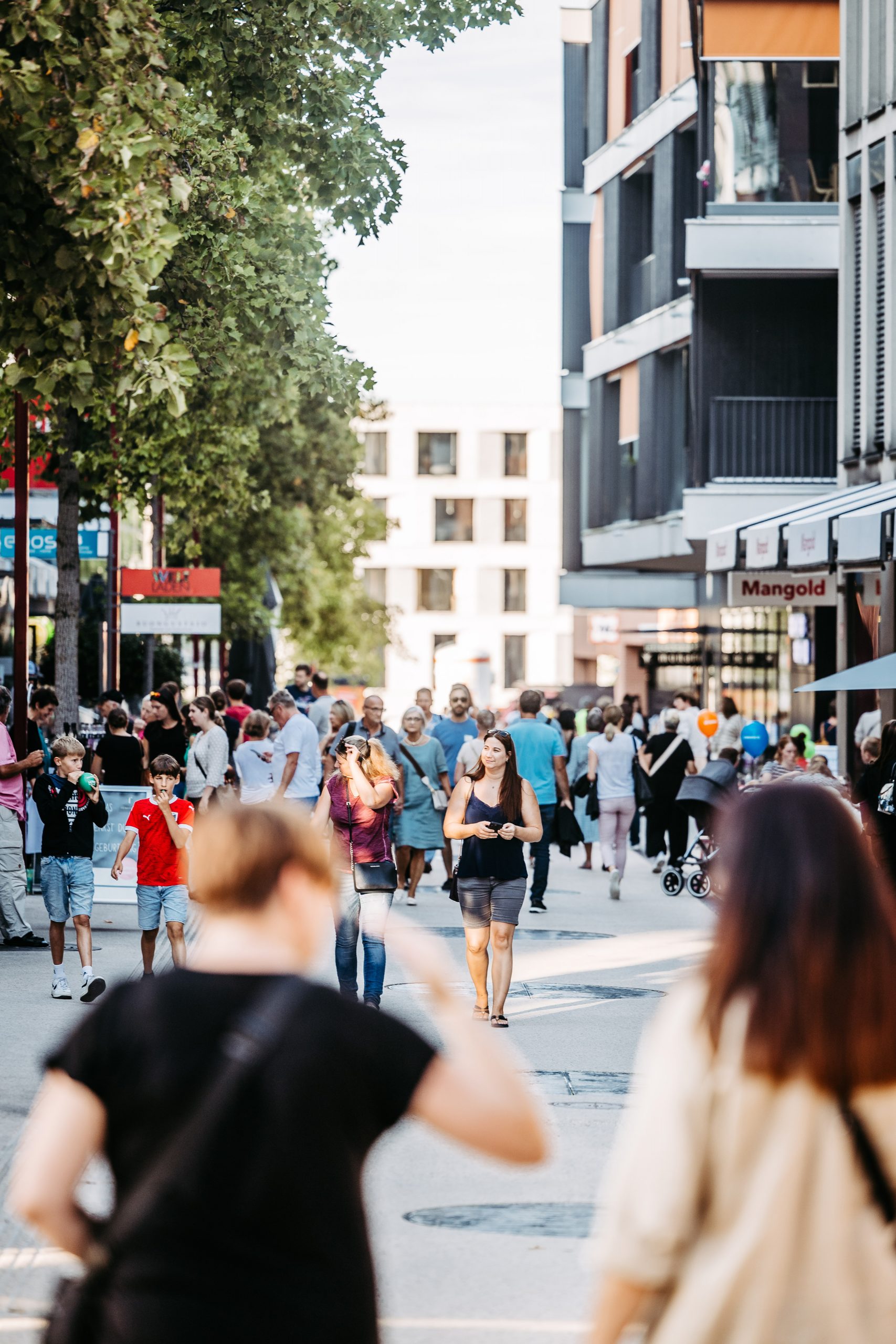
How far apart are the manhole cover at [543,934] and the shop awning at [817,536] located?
13.9 feet

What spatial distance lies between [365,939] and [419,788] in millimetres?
6829

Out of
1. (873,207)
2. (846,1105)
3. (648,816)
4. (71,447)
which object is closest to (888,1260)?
(846,1105)

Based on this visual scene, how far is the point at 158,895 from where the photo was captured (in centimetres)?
1180

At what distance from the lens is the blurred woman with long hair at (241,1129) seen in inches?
105

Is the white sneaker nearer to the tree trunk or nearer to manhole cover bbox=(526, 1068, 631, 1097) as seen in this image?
manhole cover bbox=(526, 1068, 631, 1097)

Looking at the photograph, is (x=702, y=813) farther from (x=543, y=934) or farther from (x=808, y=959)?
(x=808, y=959)

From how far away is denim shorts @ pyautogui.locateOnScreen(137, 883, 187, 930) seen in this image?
11.8 meters

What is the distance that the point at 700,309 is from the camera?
2962 centimetres

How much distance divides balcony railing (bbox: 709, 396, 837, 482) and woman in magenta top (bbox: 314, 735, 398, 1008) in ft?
62.2

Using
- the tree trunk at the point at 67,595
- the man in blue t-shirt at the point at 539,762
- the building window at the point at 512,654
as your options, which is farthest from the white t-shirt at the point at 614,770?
the building window at the point at 512,654

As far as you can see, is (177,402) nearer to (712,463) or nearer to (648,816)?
(648,816)

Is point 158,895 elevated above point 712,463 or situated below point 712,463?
below

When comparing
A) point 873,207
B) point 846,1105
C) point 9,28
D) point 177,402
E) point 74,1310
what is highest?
point 873,207

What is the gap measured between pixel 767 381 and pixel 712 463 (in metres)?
1.79
